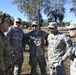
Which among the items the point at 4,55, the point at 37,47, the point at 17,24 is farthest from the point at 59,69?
the point at 4,55

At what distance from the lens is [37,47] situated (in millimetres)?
8078

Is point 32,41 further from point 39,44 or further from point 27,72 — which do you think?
point 27,72

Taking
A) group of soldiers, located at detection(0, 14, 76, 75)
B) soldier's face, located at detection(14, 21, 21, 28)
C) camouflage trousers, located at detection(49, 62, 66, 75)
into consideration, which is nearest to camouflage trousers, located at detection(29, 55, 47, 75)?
group of soldiers, located at detection(0, 14, 76, 75)

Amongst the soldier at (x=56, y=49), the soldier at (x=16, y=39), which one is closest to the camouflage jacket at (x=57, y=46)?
the soldier at (x=56, y=49)

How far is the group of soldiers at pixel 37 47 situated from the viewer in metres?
4.81

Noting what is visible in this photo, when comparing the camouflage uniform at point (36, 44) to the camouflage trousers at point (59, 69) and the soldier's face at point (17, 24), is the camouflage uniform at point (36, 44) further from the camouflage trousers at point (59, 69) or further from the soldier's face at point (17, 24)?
the camouflage trousers at point (59, 69)

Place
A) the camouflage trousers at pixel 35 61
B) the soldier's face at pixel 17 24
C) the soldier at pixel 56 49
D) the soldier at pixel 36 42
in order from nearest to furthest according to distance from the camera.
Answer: the soldier at pixel 56 49 → the soldier's face at pixel 17 24 → the soldier at pixel 36 42 → the camouflage trousers at pixel 35 61

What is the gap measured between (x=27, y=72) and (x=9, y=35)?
2.24 m

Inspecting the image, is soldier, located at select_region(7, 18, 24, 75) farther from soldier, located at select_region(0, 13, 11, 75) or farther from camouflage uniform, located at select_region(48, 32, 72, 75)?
soldier, located at select_region(0, 13, 11, 75)

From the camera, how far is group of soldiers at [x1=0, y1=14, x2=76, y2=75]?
15.8 ft

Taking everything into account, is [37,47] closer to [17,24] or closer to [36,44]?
[36,44]

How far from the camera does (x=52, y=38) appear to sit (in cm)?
714

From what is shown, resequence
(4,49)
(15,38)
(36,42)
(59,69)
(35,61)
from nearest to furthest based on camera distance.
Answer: (4,49) < (59,69) < (15,38) < (36,42) < (35,61)

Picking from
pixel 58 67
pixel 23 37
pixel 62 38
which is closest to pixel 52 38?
pixel 62 38
